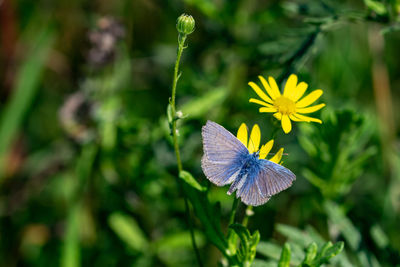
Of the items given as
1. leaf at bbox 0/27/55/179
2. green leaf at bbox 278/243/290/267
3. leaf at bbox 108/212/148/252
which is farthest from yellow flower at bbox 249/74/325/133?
leaf at bbox 0/27/55/179

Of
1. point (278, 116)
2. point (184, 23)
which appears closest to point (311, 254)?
point (278, 116)

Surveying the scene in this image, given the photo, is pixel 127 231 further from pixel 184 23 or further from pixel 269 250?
pixel 184 23

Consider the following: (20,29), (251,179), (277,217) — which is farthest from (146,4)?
(251,179)

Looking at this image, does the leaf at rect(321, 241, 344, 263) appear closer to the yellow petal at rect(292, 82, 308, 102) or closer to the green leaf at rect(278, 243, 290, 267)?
the green leaf at rect(278, 243, 290, 267)

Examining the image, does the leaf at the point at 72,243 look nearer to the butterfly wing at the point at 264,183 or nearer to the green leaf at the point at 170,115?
the green leaf at the point at 170,115

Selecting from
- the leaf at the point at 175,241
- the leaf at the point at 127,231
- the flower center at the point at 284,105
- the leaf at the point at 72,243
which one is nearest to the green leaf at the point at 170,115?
the flower center at the point at 284,105
